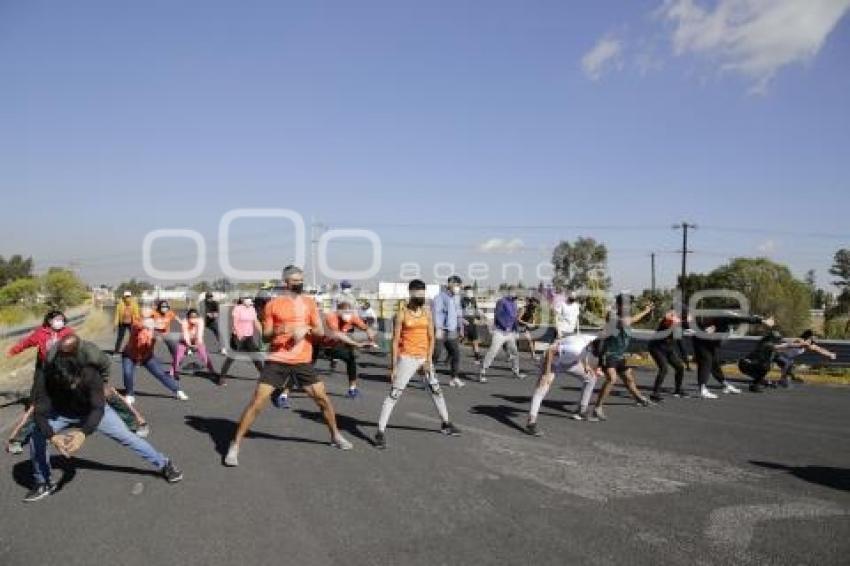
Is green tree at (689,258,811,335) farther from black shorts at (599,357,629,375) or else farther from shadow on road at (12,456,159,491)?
shadow on road at (12,456,159,491)

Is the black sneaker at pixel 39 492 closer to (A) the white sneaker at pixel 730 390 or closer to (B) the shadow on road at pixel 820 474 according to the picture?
(B) the shadow on road at pixel 820 474

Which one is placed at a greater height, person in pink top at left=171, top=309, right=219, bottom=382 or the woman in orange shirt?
the woman in orange shirt

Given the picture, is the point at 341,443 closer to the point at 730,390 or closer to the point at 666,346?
the point at 666,346

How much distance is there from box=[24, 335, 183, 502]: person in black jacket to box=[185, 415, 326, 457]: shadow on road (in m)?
1.82

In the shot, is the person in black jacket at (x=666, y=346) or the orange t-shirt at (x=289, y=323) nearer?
the orange t-shirt at (x=289, y=323)

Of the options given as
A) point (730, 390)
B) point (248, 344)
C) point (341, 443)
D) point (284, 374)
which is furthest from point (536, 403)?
point (248, 344)

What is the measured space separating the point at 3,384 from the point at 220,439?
30.1 ft

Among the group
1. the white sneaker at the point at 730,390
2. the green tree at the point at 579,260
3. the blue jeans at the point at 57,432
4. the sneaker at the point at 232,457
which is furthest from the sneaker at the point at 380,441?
the green tree at the point at 579,260

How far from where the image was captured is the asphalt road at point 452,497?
477 cm

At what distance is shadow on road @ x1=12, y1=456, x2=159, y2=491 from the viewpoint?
6535 mm

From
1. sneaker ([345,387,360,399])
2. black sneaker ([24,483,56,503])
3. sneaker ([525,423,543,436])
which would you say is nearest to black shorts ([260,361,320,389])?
black sneaker ([24,483,56,503])

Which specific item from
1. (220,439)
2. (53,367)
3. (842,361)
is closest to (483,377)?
(220,439)

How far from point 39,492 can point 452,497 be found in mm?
3516

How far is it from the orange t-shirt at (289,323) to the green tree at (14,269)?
110250 millimetres
